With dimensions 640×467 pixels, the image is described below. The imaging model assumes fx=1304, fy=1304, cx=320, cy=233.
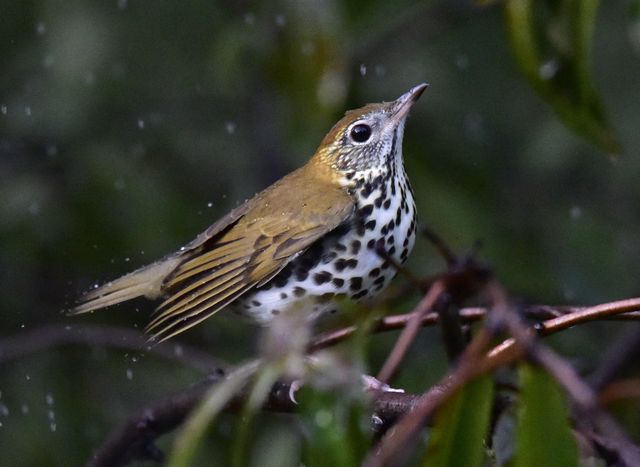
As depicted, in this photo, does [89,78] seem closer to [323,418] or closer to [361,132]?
[361,132]

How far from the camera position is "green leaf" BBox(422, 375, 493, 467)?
1976 millimetres

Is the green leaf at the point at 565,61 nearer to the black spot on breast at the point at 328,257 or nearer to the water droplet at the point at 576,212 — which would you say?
the black spot on breast at the point at 328,257

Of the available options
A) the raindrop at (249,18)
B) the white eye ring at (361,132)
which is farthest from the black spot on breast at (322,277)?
the raindrop at (249,18)

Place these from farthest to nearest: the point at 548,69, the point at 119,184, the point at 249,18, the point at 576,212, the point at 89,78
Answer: the point at 89,78 < the point at 576,212 < the point at 249,18 < the point at 119,184 < the point at 548,69

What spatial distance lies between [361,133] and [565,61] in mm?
1309

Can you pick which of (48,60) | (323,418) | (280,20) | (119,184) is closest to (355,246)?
(280,20)

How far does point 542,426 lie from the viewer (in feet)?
6.30

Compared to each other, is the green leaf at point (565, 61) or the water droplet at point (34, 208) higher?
the water droplet at point (34, 208)

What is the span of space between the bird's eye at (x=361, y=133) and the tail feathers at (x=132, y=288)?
701 millimetres

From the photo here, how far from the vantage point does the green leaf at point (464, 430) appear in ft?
6.48

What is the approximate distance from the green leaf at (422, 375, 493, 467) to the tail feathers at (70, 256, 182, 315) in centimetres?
213

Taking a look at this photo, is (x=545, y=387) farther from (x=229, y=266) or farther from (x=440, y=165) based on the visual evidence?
(x=440, y=165)

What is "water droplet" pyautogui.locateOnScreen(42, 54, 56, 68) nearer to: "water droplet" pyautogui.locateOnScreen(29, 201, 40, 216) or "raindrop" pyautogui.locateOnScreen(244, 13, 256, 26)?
"water droplet" pyautogui.locateOnScreen(29, 201, 40, 216)

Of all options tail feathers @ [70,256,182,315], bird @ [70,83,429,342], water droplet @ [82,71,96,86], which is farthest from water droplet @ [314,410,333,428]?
water droplet @ [82,71,96,86]
